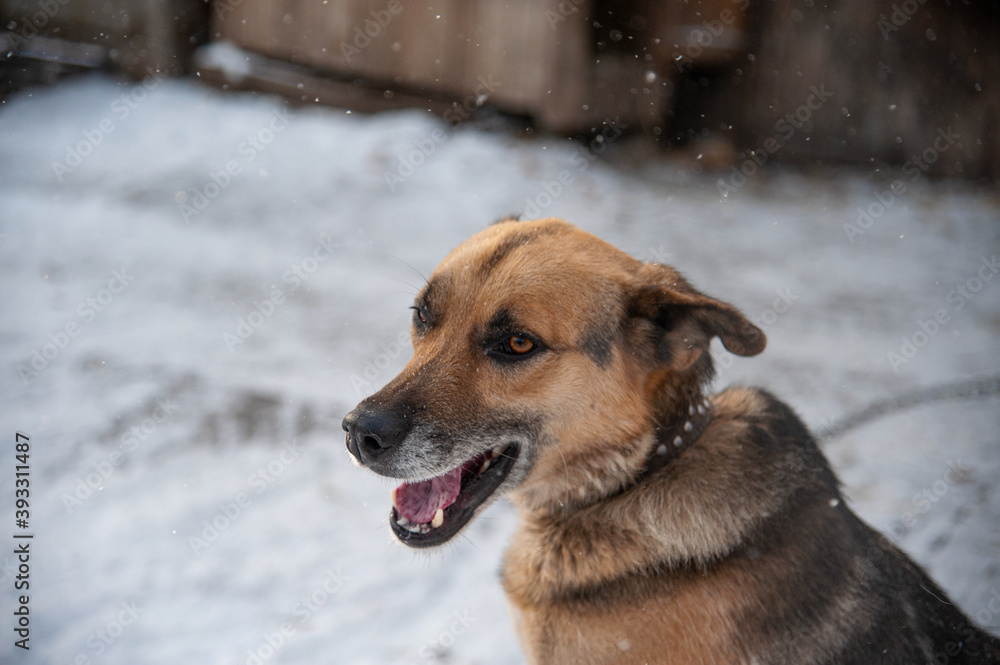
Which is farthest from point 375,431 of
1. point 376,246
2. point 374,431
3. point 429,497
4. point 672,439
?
point 376,246

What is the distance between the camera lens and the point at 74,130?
8086 millimetres

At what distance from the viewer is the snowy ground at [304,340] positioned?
3.44 meters

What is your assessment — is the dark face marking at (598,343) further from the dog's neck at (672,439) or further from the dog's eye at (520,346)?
the dog's neck at (672,439)

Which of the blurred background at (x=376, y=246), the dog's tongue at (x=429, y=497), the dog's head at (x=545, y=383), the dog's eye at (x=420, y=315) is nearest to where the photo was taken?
the dog's head at (x=545, y=383)

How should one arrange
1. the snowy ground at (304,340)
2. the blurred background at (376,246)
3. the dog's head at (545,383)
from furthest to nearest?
1. the blurred background at (376,246)
2. the snowy ground at (304,340)
3. the dog's head at (545,383)

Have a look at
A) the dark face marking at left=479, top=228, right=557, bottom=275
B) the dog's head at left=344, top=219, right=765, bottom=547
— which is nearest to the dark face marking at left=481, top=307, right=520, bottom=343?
the dog's head at left=344, top=219, right=765, bottom=547

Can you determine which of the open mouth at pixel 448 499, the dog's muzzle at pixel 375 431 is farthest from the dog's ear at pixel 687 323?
the dog's muzzle at pixel 375 431

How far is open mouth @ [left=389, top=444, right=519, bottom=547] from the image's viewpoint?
2.42 m

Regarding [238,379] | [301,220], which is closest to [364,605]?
[238,379]

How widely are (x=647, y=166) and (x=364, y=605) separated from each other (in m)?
6.90

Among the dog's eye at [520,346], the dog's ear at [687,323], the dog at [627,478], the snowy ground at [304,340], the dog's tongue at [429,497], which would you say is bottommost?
the snowy ground at [304,340]

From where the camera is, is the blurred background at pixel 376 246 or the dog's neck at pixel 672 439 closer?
the dog's neck at pixel 672 439

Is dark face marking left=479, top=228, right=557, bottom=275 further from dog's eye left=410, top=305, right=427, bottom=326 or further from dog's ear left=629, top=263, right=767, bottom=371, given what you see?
dog's ear left=629, top=263, right=767, bottom=371

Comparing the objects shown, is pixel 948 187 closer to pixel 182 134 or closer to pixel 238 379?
pixel 238 379
